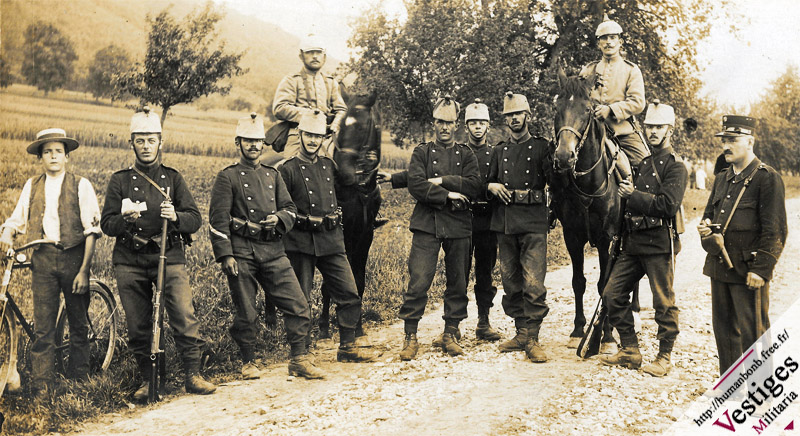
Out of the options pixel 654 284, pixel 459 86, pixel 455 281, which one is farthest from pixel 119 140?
pixel 459 86

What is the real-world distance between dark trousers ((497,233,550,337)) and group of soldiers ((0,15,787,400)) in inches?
0.6

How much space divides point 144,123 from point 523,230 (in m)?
3.62

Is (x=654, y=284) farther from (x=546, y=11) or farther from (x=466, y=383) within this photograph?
(x=546, y=11)

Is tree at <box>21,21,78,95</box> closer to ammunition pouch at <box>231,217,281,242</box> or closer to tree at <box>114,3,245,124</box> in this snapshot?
tree at <box>114,3,245,124</box>

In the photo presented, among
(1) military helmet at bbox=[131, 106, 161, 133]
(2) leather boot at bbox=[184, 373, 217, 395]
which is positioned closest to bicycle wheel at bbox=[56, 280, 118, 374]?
(2) leather boot at bbox=[184, 373, 217, 395]

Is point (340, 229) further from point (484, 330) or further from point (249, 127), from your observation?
point (484, 330)

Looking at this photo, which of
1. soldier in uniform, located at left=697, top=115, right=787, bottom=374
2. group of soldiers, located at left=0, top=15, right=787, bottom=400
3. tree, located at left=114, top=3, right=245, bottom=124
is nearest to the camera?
soldier in uniform, located at left=697, top=115, right=787, bottom=374

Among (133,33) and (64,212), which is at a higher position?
(133,33)

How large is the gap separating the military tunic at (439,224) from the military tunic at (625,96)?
6.27 ft

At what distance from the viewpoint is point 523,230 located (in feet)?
20.2

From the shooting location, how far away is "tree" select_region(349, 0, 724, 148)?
15.5m

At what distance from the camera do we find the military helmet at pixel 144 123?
199 inches

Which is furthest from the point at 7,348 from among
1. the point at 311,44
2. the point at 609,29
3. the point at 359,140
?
the point at 609,29

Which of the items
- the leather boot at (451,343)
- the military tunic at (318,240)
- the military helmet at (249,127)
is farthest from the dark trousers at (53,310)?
the leather boot at (451,343)
